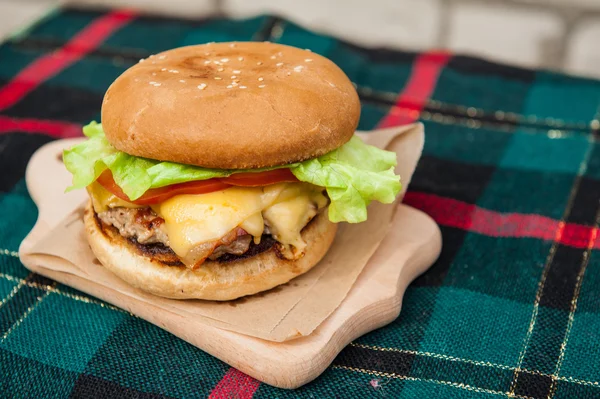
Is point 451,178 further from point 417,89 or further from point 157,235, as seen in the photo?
point 157,235

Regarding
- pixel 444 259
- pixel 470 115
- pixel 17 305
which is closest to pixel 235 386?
pixel 17 305

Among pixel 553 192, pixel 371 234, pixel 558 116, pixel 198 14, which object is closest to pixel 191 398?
pixel 371 234

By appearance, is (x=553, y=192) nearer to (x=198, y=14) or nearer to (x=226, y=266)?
(x=226, y=266)

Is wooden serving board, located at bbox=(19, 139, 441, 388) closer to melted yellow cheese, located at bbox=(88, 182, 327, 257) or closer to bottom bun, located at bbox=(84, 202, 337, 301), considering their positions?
A: bottom bun, located at bbox=(84, 202, 337, 301)

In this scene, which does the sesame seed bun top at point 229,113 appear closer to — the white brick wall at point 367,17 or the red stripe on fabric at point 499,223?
the red stripe on fabric at point 499,223

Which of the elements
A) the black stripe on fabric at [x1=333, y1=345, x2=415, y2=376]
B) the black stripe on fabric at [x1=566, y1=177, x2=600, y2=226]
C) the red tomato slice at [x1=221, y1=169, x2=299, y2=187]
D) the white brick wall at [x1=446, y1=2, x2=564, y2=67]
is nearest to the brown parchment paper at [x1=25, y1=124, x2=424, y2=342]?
the black stripe on fabric at [x1=333, y1=345, x2=415, y2=376]

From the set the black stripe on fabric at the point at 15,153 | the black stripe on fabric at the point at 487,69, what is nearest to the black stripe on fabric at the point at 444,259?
the black stripe on fabric at the point at 487,69
